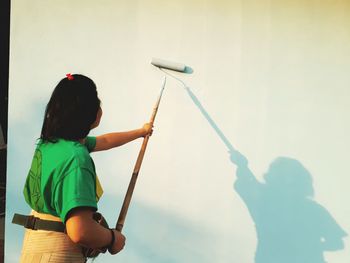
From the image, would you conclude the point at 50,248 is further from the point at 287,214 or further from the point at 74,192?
the point at 287,214

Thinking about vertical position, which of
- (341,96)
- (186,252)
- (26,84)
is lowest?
(186,252)

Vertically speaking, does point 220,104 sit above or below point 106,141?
above

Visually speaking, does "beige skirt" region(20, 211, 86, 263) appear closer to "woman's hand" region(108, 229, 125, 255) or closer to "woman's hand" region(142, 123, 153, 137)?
"woman's hand" region(108, 229, 125, 255)

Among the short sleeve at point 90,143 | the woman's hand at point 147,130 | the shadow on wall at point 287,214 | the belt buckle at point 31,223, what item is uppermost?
the woman's hand at point 147,130

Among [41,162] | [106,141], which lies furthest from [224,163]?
[41,162]

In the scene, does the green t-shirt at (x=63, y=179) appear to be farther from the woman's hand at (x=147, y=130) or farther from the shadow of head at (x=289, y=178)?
the shadow of head at (x=289, y=178)

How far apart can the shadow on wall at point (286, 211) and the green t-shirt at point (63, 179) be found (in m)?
0.86

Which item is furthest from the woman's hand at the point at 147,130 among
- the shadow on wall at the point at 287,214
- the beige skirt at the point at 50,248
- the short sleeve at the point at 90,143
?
the beige skirt at the point at 50,248

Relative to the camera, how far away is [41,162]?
115 centimetres

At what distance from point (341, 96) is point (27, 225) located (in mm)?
1454

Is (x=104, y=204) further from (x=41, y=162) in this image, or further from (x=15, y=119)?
(x=41, y=162)

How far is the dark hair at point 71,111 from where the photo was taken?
1.13 meters

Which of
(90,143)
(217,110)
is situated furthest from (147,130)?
(217,110)

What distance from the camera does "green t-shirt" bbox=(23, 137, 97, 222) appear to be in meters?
1.06
